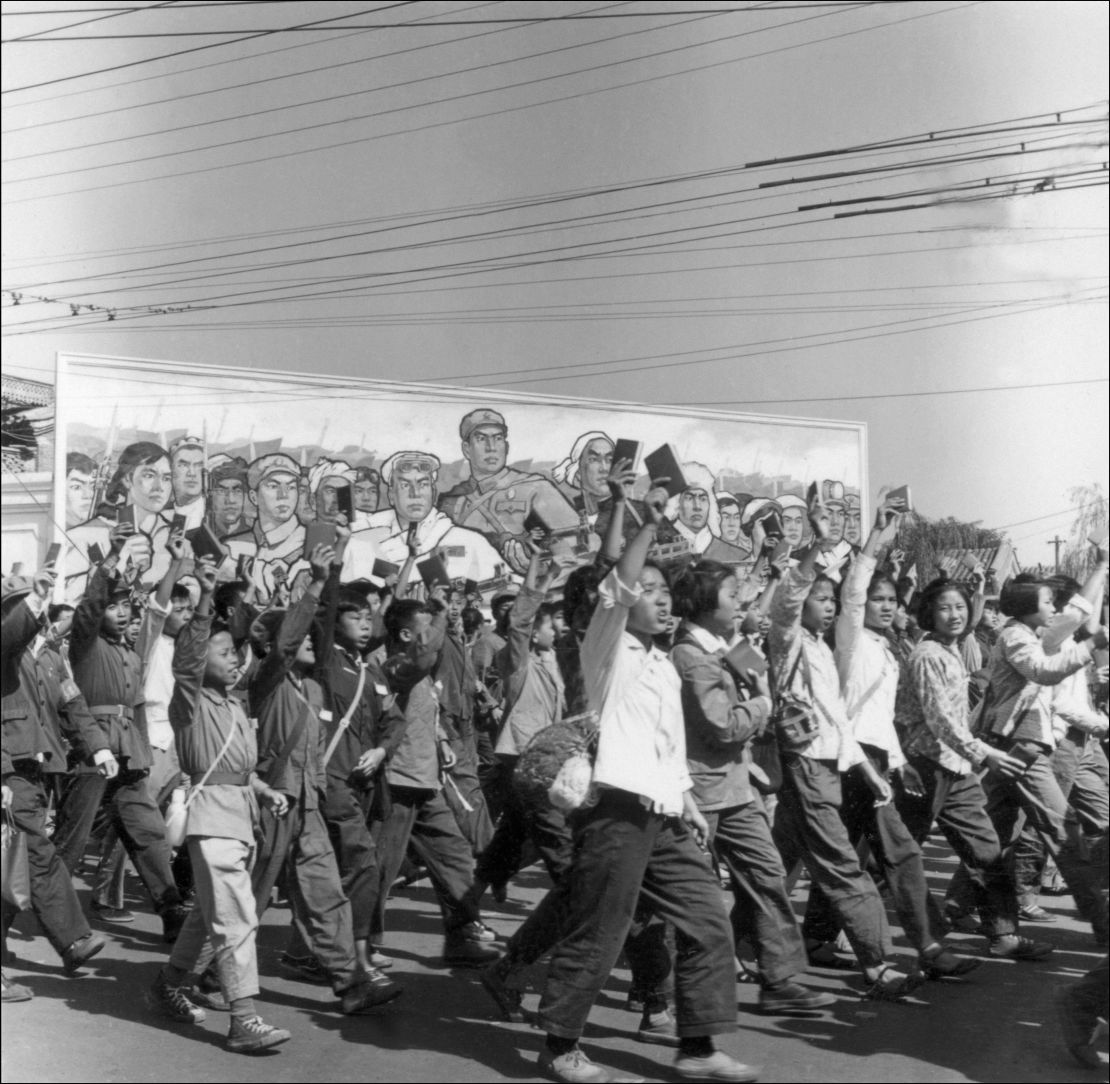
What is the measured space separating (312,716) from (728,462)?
52.7ft

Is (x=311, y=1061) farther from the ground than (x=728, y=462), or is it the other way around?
(x=728, y=462)

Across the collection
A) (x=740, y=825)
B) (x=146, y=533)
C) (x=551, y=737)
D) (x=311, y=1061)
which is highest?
(x=146, y=533)

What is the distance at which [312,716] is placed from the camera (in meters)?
6.00

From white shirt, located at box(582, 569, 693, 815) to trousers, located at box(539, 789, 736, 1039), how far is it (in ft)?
0.26

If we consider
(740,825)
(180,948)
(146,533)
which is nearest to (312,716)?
(180,948)

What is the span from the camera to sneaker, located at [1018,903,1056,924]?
7.70m

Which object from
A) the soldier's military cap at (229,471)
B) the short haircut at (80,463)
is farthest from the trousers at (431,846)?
the soldier's military cap at (229,471)

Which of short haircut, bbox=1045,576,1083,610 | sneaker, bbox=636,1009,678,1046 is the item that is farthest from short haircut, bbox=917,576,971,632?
sneaker, bbox=636,1009,678,1046

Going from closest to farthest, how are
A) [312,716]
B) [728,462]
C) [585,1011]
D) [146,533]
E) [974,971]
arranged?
[585,1011], [312,716], [974,971], [146,533], [728,462]

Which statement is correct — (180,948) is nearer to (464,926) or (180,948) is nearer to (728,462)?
(464,926)

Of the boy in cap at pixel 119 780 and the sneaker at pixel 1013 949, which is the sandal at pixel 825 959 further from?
the boy in cap at pixel 119 780

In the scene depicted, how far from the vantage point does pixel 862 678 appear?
635cm

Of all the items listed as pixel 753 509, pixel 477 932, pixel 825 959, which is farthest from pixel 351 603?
pixel 753 509

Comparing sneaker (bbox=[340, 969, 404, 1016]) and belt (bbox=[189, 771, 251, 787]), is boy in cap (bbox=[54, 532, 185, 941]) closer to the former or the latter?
belt (bbox=[189, 771, 251, 787])
